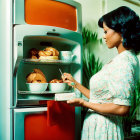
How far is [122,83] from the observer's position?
1.11 metres

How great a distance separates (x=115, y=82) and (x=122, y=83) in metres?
0.04

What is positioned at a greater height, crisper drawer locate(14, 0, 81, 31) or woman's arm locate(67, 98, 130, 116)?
crisper drawer locate(14, 0, 81, 31)

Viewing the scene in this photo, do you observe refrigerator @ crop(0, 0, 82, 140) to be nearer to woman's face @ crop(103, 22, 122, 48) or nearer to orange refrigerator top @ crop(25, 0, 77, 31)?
orange refrigerator top @ crop(25, 0, 77, 31)

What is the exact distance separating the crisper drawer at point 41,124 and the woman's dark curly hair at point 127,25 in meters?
0.65

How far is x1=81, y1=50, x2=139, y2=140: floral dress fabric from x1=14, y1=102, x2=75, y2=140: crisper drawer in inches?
6.6

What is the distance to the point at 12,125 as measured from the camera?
1.24 meters

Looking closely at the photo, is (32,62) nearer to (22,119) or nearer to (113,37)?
(22,119)

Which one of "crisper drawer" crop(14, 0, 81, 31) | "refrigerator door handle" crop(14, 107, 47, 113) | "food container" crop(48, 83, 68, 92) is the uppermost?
"crisper drawer" crop(14, 0, 81, 31)

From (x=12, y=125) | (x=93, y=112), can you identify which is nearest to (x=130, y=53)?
(x=93, y=112)

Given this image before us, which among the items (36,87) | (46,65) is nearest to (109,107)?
(36,87)

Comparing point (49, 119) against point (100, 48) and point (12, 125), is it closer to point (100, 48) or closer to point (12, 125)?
point (12, 125)

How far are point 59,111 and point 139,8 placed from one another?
2458 millimetres

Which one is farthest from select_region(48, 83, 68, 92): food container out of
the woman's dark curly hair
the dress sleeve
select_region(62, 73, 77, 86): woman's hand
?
the woman's dark curly hair

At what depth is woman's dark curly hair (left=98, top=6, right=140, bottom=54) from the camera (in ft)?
3.99
